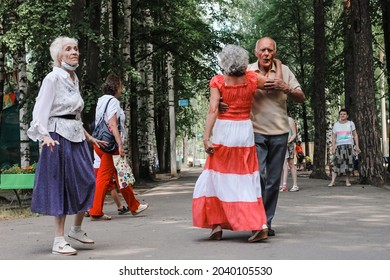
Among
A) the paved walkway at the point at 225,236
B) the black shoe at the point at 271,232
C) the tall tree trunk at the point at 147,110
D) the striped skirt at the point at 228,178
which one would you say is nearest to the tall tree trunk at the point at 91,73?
the paved walkway at the point at 225,236

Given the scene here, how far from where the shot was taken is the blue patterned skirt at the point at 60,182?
720cm

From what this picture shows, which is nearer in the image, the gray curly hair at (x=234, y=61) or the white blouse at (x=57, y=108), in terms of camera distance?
the white blouse at (x=57, y=108)

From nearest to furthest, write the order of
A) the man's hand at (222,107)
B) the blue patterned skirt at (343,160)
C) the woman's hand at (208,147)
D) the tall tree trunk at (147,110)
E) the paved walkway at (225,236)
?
the paved walkway at (225,236), the woman's hand at (208,147), the man's hand at (222,107), the blue patterned skirt at (343,160), the tall tree trunk at (147,110)

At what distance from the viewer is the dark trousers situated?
832 centimetres

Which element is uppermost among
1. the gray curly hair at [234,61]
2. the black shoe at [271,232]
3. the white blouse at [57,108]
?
the gray curly hair at [234,61]

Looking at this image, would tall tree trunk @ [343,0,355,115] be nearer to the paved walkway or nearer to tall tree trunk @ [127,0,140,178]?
tall tree trunk @ [127,0,140,178]

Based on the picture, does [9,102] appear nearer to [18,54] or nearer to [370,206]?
[18,54]

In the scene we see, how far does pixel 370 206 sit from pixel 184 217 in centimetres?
315

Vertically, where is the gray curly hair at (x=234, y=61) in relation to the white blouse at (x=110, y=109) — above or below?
above

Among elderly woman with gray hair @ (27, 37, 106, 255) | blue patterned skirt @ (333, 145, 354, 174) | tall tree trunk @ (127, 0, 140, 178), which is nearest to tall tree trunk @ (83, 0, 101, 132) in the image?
blue patterned skirt @ (333, 145, 354, 174)

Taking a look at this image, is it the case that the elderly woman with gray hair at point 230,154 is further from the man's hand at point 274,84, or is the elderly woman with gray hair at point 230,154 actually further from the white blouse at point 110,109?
the white blouse at point 110,109

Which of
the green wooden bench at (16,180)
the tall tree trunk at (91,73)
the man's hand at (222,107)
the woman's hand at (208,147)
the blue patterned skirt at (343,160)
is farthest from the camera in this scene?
the blue patterned skirt at (343,160)
